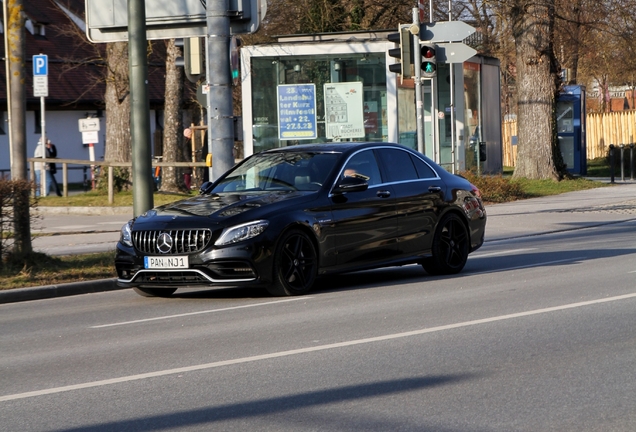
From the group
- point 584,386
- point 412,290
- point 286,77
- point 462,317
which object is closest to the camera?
point 584,386

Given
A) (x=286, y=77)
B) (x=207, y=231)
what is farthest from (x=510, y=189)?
(x=207, y=231)

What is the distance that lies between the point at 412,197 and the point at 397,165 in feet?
1.42

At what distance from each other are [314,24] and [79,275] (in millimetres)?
23013

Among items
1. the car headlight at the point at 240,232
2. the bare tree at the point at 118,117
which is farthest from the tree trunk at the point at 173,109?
the car headlight at the point at 240,232

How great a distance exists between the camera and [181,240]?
1077 cm

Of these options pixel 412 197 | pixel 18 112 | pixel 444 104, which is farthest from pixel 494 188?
pixel 18 112

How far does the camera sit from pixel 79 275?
1329cm

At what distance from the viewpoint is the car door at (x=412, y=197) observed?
40.7 ft

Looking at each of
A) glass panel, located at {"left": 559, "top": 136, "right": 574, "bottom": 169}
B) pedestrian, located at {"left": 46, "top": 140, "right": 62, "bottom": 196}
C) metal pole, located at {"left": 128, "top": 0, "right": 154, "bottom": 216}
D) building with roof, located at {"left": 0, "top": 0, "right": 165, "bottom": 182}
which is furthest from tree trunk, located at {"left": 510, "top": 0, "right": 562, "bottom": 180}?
building with roof, located at {"left": 0, "top": 0, "right": 165, "bottom": 182}

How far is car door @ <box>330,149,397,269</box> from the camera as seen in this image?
1163 cm

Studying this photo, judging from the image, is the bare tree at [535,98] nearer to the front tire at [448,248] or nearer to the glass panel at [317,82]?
the glass panel at [317,82]

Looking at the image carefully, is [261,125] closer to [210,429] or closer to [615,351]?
[615,351]

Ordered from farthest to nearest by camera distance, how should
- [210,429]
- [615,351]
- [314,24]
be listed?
[314,24]
[615,351]
[210,429]

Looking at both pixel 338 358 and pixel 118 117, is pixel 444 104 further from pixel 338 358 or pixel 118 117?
pixel 338 358
